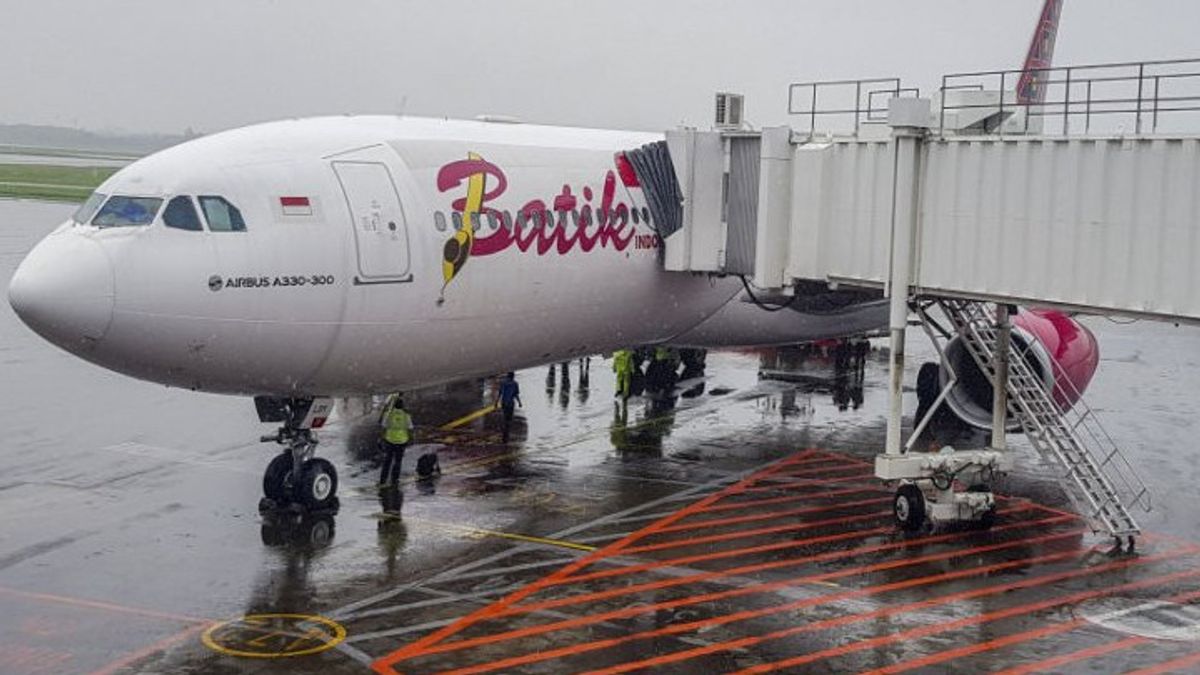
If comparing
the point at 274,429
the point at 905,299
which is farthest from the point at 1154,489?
the point at 274,429

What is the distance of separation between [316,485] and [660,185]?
752 cm

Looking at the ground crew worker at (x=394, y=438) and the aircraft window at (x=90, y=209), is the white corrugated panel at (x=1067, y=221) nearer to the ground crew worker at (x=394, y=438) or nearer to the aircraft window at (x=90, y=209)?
the ground crew worker at (x=394, y=438)

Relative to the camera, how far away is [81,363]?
36188 mm

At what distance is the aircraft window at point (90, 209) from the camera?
17406mm

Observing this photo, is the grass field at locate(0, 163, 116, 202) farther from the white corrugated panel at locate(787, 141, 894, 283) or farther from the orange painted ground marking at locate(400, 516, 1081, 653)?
the orange painted ground marking at locate(400, 516, 1081, 653)

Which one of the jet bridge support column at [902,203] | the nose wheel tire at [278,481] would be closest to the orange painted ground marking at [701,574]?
the jet bridge support column at [902,203]

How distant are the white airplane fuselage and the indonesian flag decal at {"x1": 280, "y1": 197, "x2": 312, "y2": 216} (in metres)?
0.03

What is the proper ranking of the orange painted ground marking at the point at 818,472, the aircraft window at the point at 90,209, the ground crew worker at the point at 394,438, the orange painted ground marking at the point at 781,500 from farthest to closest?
the orange painted ground marking at the point at 818,472 → the orange painted ground marking at the point at 781,500 → the ground crew worker at the point at 394,438 → the aircraft window at the point at 90,209

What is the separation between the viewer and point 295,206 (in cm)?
1778

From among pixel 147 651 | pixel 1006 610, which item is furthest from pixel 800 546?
pixel 147 651

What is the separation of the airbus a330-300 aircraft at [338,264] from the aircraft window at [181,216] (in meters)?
0.02

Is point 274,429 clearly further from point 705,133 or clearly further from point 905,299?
point 905,299

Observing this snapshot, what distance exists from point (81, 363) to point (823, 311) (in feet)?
62.9

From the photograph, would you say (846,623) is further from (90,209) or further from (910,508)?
(90,209)
